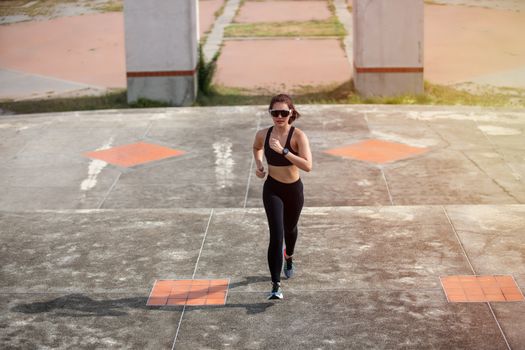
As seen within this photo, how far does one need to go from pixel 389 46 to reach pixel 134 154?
6454 mm

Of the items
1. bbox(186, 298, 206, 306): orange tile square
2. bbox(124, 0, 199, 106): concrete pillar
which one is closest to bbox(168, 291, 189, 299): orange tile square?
bbox(186, 298, 206, 306): orange tile square

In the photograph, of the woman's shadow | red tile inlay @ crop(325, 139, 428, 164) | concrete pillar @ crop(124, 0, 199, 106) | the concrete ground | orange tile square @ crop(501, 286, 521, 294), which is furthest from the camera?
concrete pillar @ crop(124, 0, 199, 106)

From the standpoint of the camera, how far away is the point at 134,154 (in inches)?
538

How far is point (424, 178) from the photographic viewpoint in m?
12.1

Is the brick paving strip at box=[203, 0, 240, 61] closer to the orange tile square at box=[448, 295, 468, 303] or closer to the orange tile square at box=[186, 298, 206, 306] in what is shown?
the orange tile square at box=[186, 298, 206, 306]

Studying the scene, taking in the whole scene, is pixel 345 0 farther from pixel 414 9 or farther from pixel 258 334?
pixel 258 334

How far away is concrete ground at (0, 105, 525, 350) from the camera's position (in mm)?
7527

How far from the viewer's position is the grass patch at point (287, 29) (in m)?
27.1

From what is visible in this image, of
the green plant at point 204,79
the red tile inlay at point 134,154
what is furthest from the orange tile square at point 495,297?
the green plant at point 204,79

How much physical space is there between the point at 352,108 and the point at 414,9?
2.63 metres

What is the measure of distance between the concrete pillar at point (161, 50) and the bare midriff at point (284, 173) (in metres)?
10.0

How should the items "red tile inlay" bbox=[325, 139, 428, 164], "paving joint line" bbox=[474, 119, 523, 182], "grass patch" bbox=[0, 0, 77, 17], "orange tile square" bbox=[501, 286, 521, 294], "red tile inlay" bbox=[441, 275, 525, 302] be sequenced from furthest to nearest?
"grass patch" bbox=[0, 0, 77, 17] < "red tile inlay" bbox=[325, 139, 428, 164] < "paving joint line" bbox=[474, 119, 523, 182] < "orange tile square" bbox=[501, 286, 521, 294] < "red tile inlay" bbox=[441, 275, 525, 302]

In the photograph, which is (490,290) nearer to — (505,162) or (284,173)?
(284,173)

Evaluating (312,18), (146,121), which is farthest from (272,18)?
(146,121)
